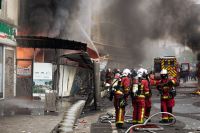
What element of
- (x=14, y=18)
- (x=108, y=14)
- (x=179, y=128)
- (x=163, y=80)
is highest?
(x=108, y=14)

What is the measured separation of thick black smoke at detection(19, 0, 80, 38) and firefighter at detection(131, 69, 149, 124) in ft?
41.4

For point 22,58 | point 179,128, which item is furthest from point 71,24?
point 179,128

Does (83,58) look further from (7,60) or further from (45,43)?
(7,60)

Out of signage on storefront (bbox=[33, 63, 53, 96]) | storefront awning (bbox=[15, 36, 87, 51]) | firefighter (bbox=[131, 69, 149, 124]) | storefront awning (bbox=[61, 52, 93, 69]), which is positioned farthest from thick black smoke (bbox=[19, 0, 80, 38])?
firefighter (bbox=[131, 69, 149, 124])

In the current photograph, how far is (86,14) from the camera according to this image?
39.3 metres

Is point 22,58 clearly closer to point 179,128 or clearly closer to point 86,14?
point 179,128

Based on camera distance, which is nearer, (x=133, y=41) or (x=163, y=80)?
(x=163, y=80)

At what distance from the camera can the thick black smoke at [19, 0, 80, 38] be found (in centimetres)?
2339

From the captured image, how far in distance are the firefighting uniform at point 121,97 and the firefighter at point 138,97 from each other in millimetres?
223

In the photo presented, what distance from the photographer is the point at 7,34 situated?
19.5 m

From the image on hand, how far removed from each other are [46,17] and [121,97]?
1503 centimetres

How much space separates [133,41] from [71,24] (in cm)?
792

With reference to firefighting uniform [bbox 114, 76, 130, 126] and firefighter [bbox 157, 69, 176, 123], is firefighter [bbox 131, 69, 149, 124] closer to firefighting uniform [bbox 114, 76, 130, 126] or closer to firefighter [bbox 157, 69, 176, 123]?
firefighting uniform [bbox 114, 76, 130, 126]

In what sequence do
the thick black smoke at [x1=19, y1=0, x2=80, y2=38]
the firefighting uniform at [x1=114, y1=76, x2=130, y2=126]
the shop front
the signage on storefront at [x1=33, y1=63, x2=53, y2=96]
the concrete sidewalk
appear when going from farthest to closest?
the thick black smoke at [x1=19, y1=0, x2=80, y2=38]
the shop front
the signage on storefront at [x1=33, y1=63, x2=53, y2=96]
the firefighting uniform at [x1=114, y1=76, x2=130, y2=126]
the concrete sidewalk
